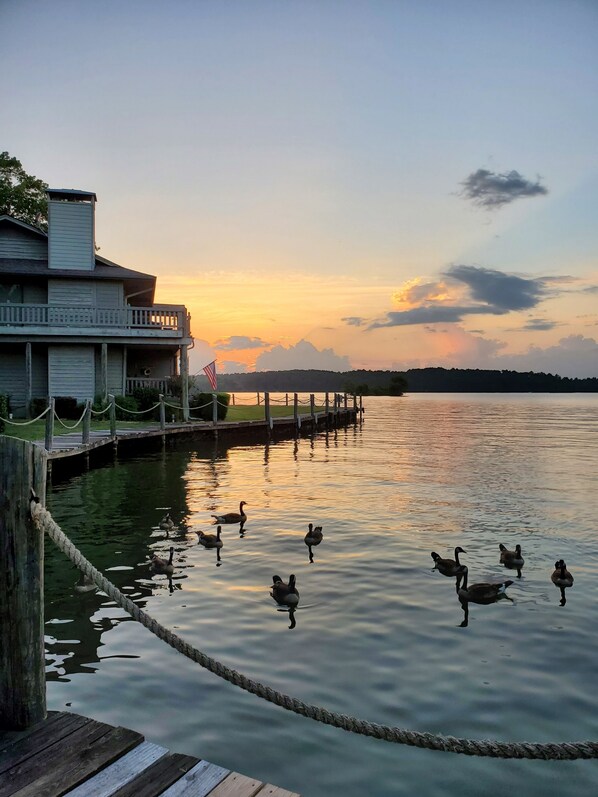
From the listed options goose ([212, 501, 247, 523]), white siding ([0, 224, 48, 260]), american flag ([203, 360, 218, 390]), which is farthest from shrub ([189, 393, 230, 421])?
goose ([212, 501, 247, 523])

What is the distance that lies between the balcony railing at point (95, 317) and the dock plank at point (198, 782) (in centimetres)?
3174

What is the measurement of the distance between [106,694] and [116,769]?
271 cm

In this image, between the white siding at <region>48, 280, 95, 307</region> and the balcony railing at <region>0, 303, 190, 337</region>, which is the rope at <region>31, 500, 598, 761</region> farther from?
the white siding at <region>48, 280, 95, 307</region>

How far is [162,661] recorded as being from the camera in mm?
7309

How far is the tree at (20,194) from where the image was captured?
4422cm

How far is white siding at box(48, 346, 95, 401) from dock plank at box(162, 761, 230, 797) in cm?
3317

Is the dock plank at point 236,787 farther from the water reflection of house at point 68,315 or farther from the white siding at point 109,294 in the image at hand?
the white siding at point 109,294

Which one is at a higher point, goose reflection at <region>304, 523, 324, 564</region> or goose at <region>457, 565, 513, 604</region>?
goose reflection at <region>304, 523, 324, 564</region>

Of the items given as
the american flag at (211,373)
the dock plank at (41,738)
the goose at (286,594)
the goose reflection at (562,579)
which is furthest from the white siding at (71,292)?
the dock plank at (41,738)

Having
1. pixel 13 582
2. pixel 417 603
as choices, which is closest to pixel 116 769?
pixel 13 582

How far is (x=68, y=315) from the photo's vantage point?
3425cm

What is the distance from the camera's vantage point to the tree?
4422 centimetres

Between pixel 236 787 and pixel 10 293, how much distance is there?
120 ft

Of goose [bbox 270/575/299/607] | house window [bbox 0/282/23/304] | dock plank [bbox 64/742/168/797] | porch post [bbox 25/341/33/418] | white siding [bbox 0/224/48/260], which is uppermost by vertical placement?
white siding [bbox 0/224/48/260]
